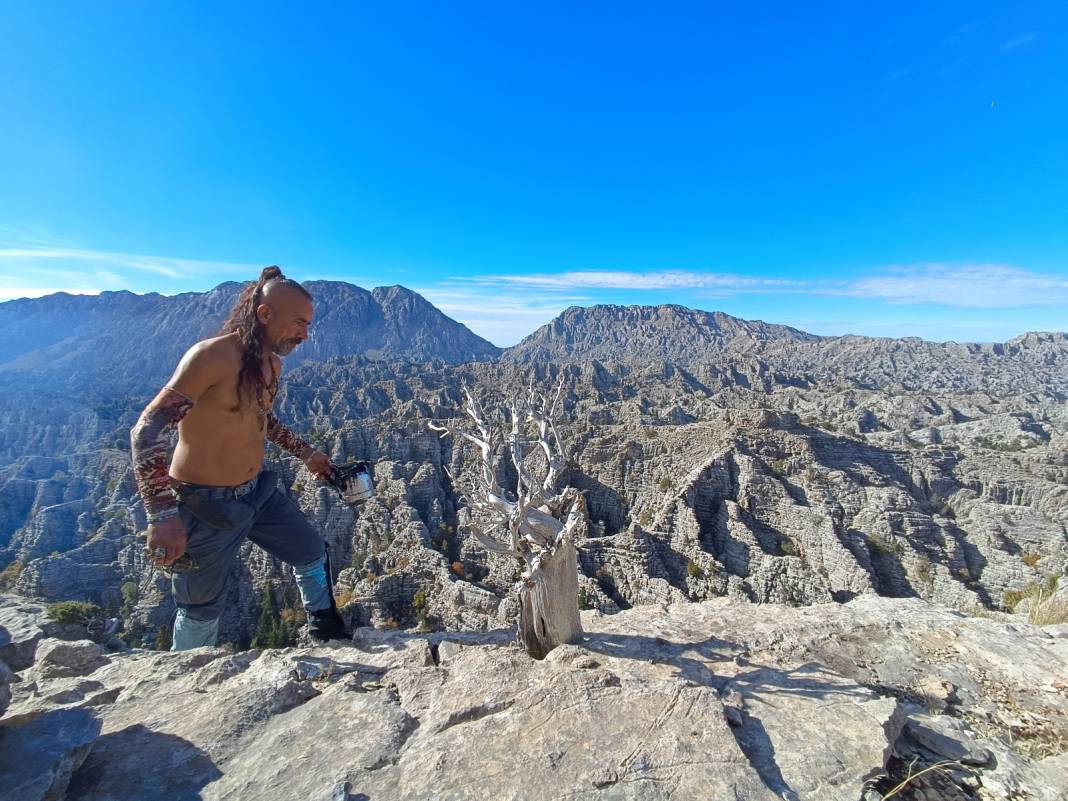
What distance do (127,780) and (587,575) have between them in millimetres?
21097

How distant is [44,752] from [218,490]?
1486 mm

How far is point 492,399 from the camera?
3108 inches

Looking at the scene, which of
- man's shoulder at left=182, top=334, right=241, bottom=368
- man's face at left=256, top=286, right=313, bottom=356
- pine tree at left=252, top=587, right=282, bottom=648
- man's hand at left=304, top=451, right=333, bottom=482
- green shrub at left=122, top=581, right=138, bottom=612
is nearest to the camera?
man's shoulder at left=182, top=334, right=241, bottom=368

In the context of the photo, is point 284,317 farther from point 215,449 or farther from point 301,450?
point 301,450

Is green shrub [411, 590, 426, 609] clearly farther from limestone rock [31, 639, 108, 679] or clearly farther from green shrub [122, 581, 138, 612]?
limestone rock [31, 639, 108, 679]

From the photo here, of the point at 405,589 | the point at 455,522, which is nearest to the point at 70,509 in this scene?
the point at 455,522

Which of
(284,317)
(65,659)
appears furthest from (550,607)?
(65,659)

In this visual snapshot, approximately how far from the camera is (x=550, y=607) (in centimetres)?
404

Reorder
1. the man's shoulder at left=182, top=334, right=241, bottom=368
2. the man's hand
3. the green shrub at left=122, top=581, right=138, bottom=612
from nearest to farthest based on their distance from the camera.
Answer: the man's shoulder at left=182, top=334, right=241, bottom=368 < the man's hand < the green shrub at left=122, top=581, right=138, bottom=612

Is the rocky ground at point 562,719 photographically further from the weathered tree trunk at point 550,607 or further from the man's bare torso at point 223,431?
the man's bare torso at point 223,431

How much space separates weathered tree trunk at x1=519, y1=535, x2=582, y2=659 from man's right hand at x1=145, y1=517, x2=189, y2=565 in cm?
238

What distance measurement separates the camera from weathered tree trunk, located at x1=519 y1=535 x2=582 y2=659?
4.01 m

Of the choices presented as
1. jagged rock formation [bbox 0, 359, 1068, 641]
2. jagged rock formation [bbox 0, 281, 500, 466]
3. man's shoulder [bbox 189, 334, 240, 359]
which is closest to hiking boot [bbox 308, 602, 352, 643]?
man's shoulder [bbox 189, 334, 240, 359]

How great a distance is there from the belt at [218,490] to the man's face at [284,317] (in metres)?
0.99
